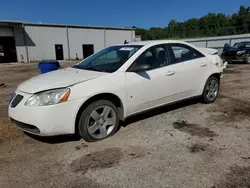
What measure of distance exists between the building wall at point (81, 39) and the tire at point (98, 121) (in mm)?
27024

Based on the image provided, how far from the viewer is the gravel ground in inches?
100

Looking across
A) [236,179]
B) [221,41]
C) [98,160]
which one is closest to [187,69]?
[236,179]

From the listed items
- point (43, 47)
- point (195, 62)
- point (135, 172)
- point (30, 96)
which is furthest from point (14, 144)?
point (43, 47)

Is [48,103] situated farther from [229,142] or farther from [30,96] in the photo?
[229,142]

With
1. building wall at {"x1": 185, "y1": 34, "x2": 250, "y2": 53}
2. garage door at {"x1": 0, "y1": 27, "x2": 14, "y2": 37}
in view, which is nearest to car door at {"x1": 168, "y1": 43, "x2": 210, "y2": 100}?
building wall at {"x1": 185, "y1": 34, "x2": 250, "y2": 53}

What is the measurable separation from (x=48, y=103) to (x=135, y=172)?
149cm

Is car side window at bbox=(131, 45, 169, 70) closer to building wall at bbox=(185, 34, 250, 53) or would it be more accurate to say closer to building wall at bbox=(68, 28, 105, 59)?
building wall at bbox=(185, 34, 250, 53)

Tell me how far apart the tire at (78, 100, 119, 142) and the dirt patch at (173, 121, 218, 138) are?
1208 millimetres

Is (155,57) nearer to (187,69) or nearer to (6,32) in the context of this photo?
(187,69)

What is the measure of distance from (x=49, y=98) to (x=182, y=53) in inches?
113

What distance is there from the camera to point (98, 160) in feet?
9.79

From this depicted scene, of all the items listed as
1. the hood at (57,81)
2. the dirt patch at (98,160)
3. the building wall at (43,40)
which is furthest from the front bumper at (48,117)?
the building wall at (43,40)

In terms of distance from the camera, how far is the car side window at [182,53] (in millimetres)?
4461

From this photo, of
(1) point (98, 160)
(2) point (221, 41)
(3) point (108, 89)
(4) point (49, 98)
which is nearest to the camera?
(1) point (98, 160)
